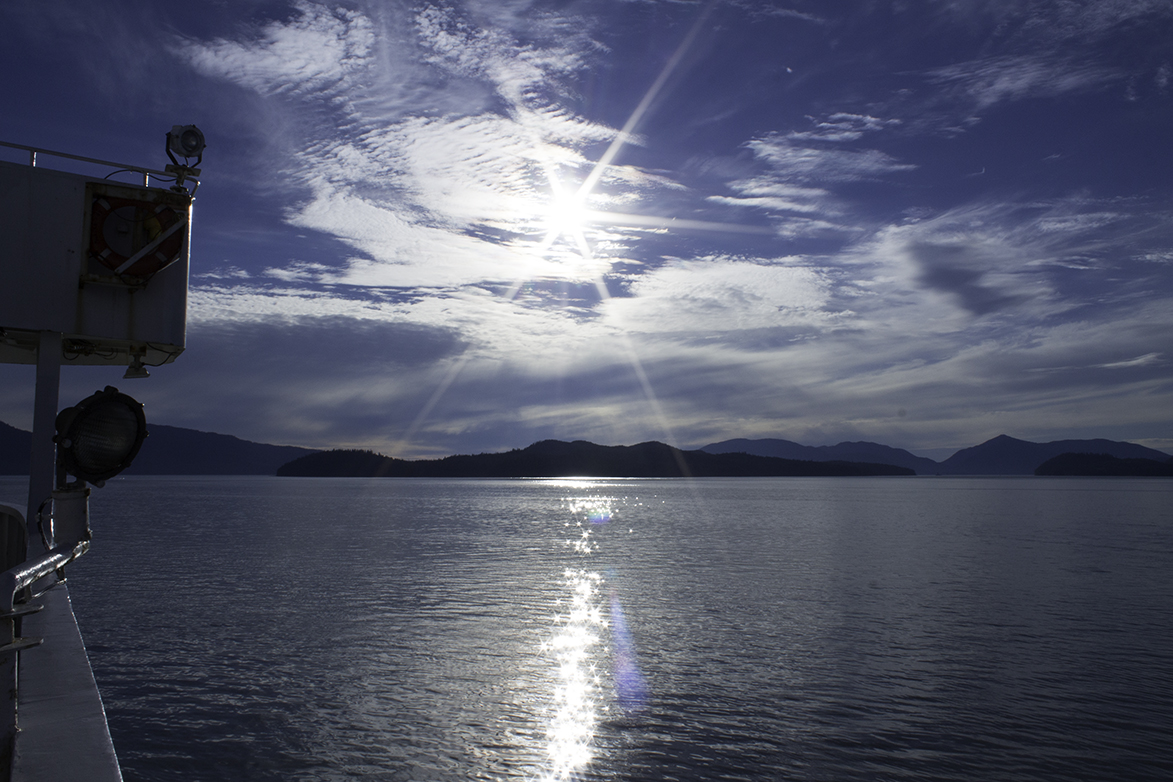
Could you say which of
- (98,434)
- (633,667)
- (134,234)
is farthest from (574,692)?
(134,234)

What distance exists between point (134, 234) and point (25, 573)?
6.13m

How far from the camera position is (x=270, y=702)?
1355 cm

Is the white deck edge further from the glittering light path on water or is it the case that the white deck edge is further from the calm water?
the glittering light path on water

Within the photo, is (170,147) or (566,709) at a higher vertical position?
(170,147)

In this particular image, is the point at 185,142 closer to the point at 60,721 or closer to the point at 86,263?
the point at 86,263

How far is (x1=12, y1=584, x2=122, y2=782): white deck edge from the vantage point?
20.3 ft

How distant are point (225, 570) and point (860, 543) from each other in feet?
118

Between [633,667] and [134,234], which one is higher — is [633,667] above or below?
below

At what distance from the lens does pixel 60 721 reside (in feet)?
23.7

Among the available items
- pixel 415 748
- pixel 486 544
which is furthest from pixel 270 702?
pixel 486 544

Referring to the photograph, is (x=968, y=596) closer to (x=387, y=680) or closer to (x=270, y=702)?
(x=387, y=680)

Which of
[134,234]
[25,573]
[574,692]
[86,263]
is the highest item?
[134,234]

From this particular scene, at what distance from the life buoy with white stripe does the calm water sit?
775 cm

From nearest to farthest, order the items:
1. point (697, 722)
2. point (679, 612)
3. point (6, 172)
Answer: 1. point (6, 172)
2. point (697, 722)
3. point (679, 612)
